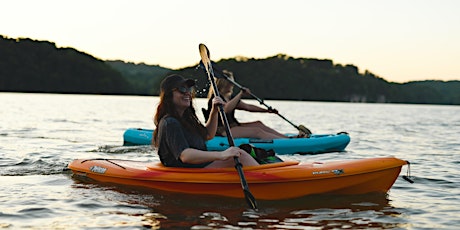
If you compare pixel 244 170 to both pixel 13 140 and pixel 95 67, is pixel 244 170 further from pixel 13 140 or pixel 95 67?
A: pixel 95 67

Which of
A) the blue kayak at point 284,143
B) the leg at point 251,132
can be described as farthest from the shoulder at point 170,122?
the leg at point 251,132

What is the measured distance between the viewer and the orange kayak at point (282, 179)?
19.1ft

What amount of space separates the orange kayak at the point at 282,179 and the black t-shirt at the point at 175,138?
31cm

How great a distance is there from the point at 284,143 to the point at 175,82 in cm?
512

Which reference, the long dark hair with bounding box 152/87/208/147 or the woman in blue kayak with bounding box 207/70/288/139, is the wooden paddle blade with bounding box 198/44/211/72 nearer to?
the woman in blue kayak with bounding box 207/70/288/139

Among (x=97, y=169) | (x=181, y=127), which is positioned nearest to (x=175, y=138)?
(x=181, y=127)

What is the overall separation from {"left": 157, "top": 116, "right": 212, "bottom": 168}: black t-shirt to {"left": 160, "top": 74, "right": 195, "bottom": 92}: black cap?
273 millimetres

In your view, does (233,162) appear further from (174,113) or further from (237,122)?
(237,122)

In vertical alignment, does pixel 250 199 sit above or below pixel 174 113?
below

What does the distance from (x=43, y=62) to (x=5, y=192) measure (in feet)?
261

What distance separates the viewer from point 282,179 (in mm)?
5789

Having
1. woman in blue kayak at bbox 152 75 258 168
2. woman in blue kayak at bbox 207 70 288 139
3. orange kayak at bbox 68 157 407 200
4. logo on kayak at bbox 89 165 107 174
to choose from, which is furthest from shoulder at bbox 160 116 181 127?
woman in blue kayak at bbox 207 70 288 139

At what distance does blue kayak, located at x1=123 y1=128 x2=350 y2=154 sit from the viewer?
1002 cm

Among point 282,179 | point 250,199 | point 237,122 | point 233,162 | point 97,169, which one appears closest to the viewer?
point 250,199
